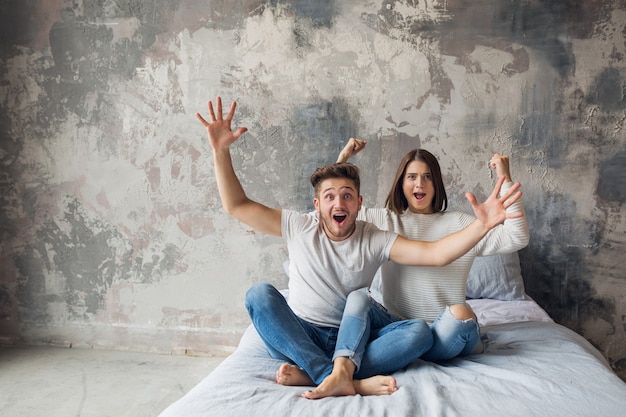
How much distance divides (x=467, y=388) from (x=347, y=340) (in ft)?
1.33

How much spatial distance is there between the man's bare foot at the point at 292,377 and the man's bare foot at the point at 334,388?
11 centimetres

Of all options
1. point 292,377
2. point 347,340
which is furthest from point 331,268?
point 292,377

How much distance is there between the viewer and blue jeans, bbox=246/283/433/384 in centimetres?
191

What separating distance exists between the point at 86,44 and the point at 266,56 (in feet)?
3.72

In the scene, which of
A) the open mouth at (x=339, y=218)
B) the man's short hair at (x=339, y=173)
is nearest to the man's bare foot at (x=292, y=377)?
the open mouth at (x=339, y=218)

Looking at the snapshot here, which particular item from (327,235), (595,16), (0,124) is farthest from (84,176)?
(595,16)

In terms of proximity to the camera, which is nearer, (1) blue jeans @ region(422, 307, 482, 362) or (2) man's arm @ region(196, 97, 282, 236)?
(1) blue jeans @ region(422, 307, 482, 362)

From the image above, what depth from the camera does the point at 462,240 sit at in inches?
81.1

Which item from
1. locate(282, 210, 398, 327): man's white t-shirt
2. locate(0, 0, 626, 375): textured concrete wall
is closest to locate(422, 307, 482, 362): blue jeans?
locate(282, 210, 398, 327): man's white t-shirt

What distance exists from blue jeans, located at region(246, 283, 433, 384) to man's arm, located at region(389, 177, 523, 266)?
0.25 meters

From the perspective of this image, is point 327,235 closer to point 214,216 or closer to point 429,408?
point 429,408

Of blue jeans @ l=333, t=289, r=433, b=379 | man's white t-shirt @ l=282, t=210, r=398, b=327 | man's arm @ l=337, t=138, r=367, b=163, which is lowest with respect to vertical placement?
blue jeans @ l=333, t=289, r=433, b=379

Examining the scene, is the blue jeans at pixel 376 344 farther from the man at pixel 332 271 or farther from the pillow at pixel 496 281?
the pillow at pixel 496 281

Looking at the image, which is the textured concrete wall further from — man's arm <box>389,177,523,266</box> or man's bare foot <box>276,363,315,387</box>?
man's bare foot <box>276,363,315,387</box>
